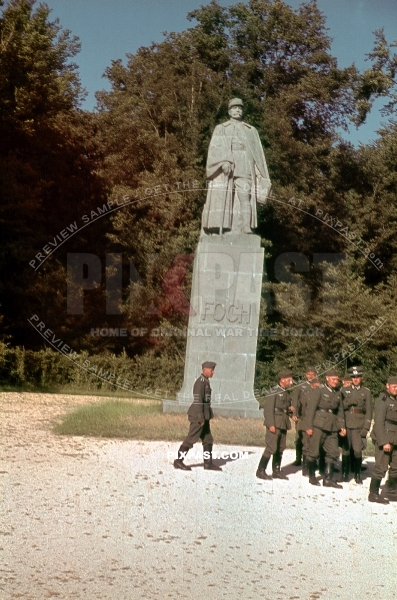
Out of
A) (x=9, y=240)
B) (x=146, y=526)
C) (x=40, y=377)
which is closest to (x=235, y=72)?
(x=9, y=240)

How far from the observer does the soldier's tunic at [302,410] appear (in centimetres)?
918

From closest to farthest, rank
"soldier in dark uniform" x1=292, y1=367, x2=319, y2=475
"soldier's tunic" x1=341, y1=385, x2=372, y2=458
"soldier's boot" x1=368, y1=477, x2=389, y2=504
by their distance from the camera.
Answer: "soldier's boot" x1=368, y1=477, x2=389, y2=504
"soldier in dark uniform" x1=292, y1=367, x2=319, y2=475
"soldier's tunic" x1=341, y1=385, x2=372, y2=458

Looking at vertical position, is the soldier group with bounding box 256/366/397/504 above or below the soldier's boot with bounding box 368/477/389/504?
above

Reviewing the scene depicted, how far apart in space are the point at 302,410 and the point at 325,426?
1.65 feet

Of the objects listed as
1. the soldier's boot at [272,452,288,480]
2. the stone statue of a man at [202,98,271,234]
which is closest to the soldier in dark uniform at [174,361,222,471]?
the soldier's boot at [272,452,288,480]

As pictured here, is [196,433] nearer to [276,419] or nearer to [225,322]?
[276,419]

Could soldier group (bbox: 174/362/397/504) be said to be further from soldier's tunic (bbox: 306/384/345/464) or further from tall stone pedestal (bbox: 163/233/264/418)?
tall stone pedestal (bbox: 163/233/264/418)

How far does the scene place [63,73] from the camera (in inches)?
953

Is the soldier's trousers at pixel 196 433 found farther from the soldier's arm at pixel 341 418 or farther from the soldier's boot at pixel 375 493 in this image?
the soldier's boot at pixel 375 493

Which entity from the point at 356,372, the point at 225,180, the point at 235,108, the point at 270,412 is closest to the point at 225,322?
the point at 225,180

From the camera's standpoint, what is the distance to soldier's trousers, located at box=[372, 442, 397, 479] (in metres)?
8.34

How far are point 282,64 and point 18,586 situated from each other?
1959 centimetres

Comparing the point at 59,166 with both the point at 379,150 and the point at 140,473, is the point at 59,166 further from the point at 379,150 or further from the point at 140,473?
the point at 140,473

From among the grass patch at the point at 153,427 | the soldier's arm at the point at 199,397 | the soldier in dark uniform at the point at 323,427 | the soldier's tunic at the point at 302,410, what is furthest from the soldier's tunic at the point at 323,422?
the grass patch at the point at 153,427
